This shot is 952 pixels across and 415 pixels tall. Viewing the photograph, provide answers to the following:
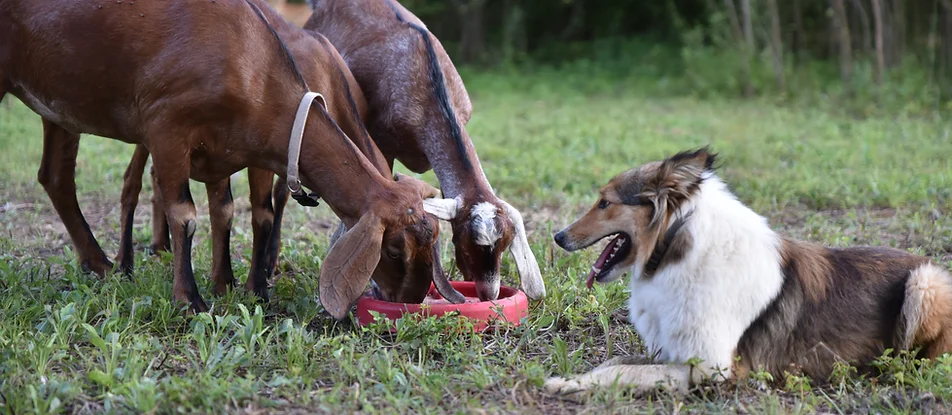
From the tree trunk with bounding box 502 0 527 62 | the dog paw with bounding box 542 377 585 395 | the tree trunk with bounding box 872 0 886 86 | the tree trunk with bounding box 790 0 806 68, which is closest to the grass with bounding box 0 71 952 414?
the dog paw with bounding box 542 377 585 395

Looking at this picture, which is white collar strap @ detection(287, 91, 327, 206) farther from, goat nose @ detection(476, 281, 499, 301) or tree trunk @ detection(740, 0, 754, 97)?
tree trunk @ detection(740, 0, 754, 97)

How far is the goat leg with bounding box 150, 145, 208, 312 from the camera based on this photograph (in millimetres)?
4926

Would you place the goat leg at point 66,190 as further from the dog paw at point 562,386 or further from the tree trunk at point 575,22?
the tree trunk at point 575,22

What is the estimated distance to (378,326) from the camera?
467 centimetres

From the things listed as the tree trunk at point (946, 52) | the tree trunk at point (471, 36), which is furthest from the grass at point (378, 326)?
the tree trunk at point (471, 36)

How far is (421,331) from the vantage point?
465cm

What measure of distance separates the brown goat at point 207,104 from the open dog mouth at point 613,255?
2.62 ft

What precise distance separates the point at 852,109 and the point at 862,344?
9044 millimetres

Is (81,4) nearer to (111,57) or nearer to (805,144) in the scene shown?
(111,57)

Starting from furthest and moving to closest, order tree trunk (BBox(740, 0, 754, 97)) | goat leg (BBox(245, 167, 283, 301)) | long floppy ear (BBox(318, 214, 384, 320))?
tree trunk (BBox(740, 0, 754, 97)), goat leg (BBox(245, 167, 283, 301)), long floppy ear (BBox(318, 214, 384, 320))

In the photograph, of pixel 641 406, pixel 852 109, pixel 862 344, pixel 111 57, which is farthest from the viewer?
pixel 852 109

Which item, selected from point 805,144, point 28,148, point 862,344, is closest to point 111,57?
point 862,344

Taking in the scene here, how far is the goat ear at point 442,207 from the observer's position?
4.86 m

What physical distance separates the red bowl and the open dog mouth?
0.60 metres
